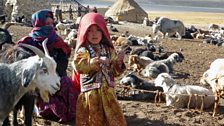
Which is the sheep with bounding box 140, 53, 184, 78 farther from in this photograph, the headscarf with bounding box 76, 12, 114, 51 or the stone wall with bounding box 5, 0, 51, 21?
the stone wall with bounding box 5, 0, 51, 21

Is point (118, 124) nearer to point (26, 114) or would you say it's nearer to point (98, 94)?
point (98, 94)

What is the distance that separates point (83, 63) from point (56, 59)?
6.59ft

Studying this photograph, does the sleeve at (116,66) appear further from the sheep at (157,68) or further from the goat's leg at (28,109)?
the sheep at (157,68)

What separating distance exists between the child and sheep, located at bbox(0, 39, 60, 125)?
1.57 metres

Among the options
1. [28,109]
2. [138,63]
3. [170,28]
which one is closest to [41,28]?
[28,109]

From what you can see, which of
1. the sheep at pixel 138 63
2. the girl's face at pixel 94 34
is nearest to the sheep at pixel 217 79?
the girl's face at pixel 94 34

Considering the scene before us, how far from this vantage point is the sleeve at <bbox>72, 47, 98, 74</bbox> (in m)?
5.23

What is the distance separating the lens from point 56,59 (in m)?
7.19

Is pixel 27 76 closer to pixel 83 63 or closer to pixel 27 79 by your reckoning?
pixel 27 79

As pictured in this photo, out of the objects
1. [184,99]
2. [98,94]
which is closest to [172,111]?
[184,99]

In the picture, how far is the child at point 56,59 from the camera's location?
7.02 m

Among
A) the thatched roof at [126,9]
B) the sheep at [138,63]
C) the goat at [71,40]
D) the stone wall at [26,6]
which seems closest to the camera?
the sheep at [138,63]

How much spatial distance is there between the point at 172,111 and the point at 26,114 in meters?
2.49

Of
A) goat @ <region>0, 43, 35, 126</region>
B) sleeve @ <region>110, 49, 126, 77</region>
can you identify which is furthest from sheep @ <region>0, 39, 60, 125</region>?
goat @ <region>0, 43, 35, 126</region>
